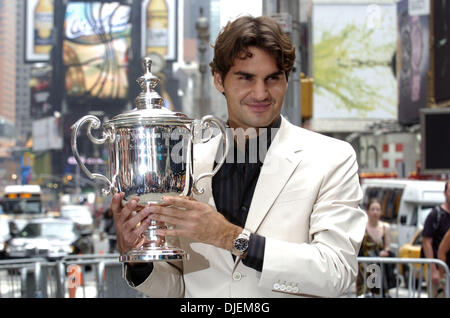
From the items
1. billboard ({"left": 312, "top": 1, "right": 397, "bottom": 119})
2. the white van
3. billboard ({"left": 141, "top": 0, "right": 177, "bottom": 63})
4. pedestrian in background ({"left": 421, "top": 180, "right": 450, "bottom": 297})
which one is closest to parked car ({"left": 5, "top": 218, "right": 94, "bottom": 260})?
the white van

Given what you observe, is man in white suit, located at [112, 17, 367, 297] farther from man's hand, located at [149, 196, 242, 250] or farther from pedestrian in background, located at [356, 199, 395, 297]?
pedestrian in background, located at [356, 199, 395, 297]

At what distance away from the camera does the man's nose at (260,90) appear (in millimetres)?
2279

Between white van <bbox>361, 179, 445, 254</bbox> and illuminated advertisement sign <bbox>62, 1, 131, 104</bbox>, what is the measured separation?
64.5 ft

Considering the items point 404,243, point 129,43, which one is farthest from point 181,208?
point 129,43

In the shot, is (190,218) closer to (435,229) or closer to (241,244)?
(241,244)

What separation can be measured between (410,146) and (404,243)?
35481 millimetres

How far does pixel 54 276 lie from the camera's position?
8492 millimetres

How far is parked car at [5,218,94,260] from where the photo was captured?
1800cm

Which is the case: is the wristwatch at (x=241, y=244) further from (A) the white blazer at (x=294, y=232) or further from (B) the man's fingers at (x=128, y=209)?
(B) the man's fingers at (x=128, y=209)

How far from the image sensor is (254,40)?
2.24 m

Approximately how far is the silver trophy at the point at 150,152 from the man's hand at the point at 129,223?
0.08 ft

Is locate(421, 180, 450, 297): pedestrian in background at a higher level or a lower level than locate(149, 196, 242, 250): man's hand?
lower

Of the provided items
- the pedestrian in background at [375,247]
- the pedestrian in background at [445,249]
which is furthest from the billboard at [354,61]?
the pedestrian in background at [445,249]
